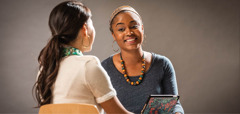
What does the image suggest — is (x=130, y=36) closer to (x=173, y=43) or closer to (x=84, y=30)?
(x=84, y=30)

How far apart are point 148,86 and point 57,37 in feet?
2.65

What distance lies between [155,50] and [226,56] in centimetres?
113

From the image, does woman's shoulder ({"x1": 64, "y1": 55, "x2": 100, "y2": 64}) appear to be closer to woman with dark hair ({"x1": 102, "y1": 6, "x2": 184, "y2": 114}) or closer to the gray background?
woman with dark hair ({"x1": 102, "y1": 6, "x2": 184, "y2": 114})

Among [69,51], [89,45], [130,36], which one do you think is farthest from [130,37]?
[69,51]

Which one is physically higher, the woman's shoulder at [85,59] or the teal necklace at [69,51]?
the teal necklace at [69,51]

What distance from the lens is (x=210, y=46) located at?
454 centimetres

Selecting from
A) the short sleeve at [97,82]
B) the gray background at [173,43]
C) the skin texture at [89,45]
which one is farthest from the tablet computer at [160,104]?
the gray background at [173,43]

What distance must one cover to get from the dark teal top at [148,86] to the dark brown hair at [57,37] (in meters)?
0.69

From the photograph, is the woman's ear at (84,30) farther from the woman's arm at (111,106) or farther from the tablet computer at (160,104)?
the tablet computer at (160,104)

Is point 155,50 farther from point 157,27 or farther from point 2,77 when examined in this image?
point 2,77

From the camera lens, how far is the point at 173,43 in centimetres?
446

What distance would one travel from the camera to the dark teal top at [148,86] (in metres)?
2.00

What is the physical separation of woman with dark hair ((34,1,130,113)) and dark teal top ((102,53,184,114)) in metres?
0.59

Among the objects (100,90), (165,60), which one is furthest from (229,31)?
(100,90)
